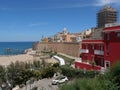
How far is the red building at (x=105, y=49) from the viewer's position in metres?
33.8

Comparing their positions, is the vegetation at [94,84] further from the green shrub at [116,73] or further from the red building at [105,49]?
the red building at [105,49]

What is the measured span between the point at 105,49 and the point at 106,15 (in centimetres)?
3323

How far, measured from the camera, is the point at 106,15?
68.6 m

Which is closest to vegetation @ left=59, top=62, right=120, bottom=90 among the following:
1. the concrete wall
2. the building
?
the building

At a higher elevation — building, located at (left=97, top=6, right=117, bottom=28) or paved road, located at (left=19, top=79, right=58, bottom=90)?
building, located at (left=97, top=6, right=117, bottom=28)

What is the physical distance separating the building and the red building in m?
25.5

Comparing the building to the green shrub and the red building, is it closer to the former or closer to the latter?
the red building

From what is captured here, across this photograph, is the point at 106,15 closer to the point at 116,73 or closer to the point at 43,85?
the point at 43,85

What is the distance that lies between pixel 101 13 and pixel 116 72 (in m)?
53.2

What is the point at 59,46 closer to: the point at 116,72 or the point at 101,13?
the point at 101,13

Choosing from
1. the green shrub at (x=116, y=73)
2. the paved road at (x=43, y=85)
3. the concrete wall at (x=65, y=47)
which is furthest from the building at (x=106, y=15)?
the green shrub at (x=116, y=73)

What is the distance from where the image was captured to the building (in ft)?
224

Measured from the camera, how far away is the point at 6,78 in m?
36.6

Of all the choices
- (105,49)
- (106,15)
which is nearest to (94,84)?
(105,49)
